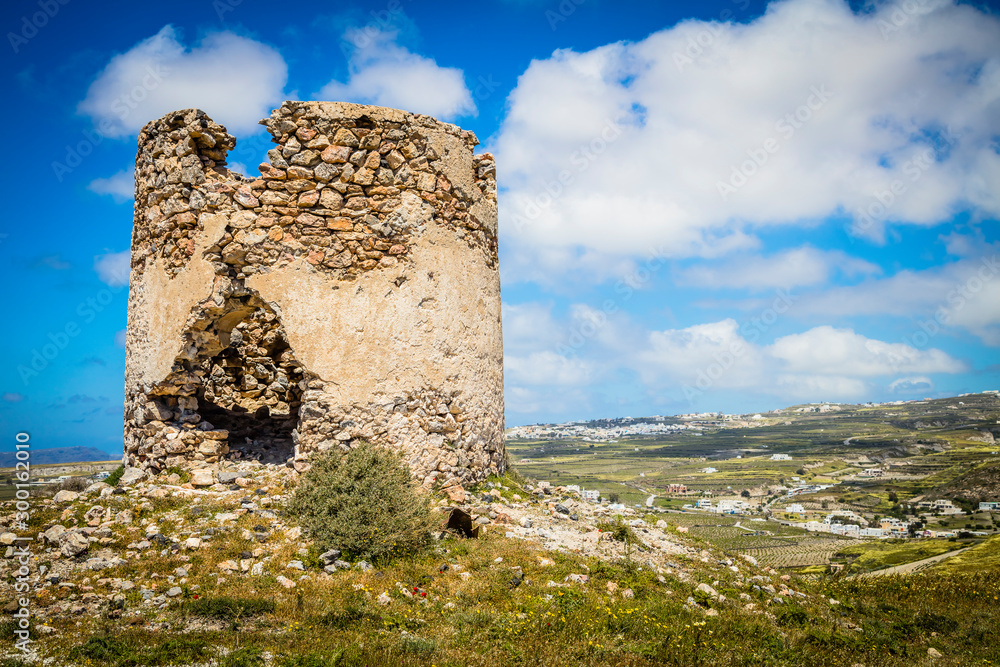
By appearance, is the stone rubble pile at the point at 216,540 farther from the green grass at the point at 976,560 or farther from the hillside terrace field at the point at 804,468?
the green grass at the point at 976,560

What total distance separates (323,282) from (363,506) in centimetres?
367

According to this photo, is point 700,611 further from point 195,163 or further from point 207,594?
point 195,163

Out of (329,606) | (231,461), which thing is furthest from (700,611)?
(231,461)

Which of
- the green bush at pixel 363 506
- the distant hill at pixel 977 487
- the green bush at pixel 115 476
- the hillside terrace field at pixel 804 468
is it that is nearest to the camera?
the green bush at pixel 363 506

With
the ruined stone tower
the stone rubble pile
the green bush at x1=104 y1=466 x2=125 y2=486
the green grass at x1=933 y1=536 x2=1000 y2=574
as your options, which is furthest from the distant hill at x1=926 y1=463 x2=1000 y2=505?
the green bush at x1=104 y1=466 x2=125 y2=486

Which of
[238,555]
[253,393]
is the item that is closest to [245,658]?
[238,555]

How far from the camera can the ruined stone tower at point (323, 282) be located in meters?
8.69

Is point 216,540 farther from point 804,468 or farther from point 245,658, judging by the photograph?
point 804,468

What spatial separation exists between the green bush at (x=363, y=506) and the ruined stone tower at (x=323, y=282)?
769 millimetres

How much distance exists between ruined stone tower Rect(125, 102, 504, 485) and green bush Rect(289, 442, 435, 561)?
769 mm

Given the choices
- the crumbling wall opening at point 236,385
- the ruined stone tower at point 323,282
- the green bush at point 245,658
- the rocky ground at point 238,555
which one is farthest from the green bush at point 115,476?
the green bush at point 245,658

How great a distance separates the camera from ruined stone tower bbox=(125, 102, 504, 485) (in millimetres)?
8688

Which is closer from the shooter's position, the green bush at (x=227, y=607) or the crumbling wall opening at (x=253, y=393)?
the green bush at (x=227, y=607)

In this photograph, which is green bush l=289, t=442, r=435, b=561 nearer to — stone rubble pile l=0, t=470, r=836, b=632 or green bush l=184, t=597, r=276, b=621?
stone rubble pile l=0, t=470, r=836, b=632
